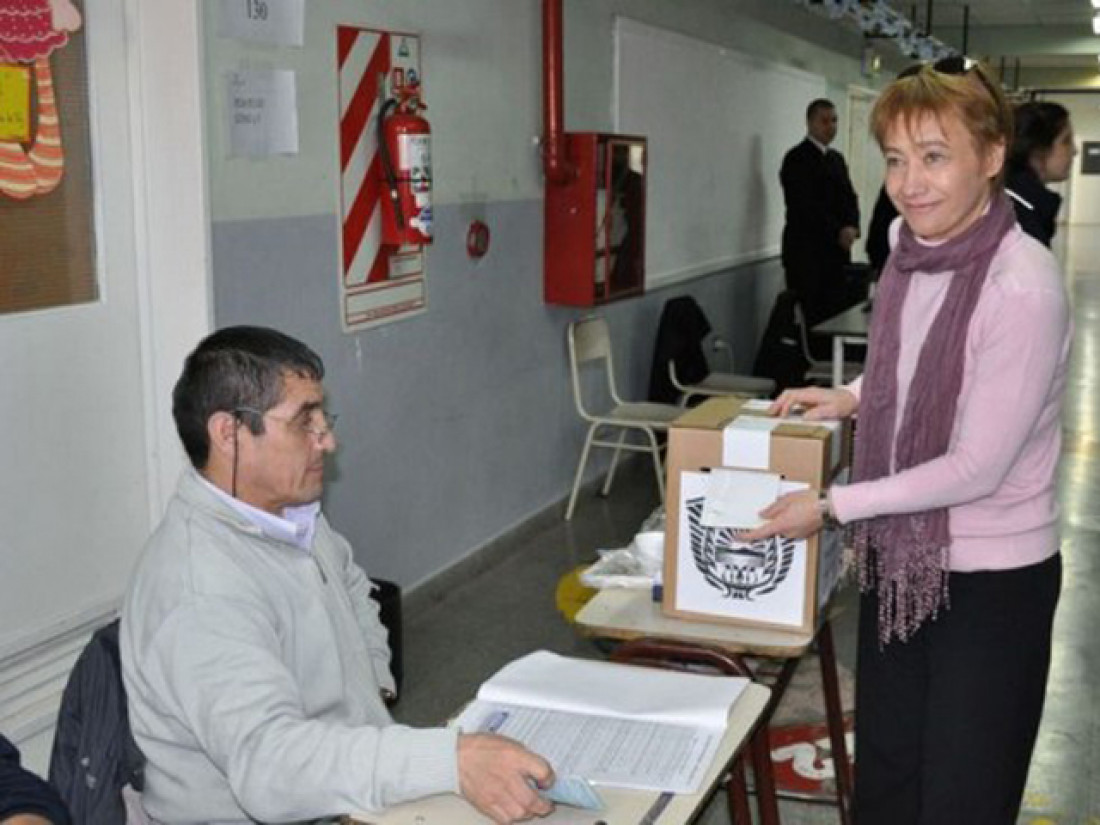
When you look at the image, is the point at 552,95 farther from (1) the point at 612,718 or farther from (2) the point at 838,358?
(1) the point at 612,718

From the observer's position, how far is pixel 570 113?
528 cm

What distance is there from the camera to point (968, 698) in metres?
2.05

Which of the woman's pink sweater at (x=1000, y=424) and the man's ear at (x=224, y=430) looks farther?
the woman's pink sweater at (x=1000, y=424)

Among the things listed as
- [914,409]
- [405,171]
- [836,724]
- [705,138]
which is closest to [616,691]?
[914,409]

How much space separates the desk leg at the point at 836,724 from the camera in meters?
2.71

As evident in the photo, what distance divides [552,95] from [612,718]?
3413 millimetres

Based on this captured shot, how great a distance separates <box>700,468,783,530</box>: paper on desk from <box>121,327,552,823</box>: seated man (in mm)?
621

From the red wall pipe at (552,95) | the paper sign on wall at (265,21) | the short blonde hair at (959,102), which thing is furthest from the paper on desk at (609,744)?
the red wall pipe at (552,95)

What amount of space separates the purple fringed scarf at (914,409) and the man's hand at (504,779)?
0.78 meters

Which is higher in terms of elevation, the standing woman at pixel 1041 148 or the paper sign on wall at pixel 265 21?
the paper sign on wall at pixel 265 21

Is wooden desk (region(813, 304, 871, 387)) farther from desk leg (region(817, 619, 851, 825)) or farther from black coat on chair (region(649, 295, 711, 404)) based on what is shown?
desk leg (region(817, 619, 851, 825))

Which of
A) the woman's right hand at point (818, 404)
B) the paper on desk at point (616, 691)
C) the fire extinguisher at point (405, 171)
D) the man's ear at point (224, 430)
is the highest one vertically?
the fire extinguisher at point (405, 171)

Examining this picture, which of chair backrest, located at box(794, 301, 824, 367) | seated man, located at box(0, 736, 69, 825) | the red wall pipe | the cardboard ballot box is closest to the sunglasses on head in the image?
the cardboard ballot box

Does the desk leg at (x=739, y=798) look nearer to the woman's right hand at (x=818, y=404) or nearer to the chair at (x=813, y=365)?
the woman's right hand at (x=818, y=404)
